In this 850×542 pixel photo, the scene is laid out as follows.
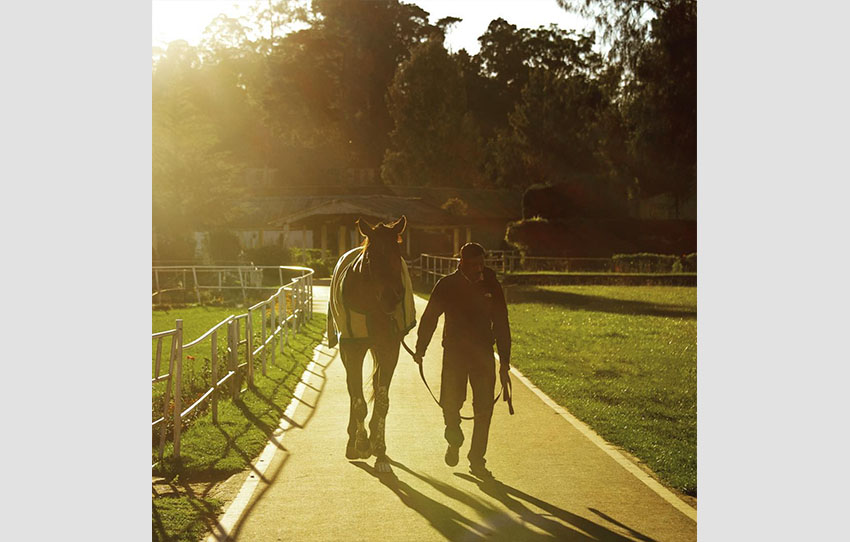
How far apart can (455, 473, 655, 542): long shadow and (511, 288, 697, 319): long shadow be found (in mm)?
17865

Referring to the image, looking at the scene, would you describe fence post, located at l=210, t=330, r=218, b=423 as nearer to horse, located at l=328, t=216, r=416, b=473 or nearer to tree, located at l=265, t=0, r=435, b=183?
horse, located at l=328, t=216, r=416, b=473

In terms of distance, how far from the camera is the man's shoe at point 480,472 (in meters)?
7.71

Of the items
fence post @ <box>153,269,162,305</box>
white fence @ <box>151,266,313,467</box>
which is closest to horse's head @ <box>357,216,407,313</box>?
white fence @ <box>151,266,313,467</box>

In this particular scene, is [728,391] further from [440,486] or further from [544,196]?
[544,196]

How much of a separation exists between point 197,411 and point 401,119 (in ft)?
15.6

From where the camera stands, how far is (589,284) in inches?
1124

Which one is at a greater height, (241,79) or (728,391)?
(241,79)

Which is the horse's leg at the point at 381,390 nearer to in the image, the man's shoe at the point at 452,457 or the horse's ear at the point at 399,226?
the man's shoe at the point at 452,457

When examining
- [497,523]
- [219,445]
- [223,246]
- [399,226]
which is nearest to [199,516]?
[497,523]

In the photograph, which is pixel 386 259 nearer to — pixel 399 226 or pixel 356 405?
pixel 399 226

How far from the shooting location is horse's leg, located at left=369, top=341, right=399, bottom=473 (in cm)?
808

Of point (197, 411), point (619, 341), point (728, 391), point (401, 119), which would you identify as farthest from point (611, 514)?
point (619, 341)

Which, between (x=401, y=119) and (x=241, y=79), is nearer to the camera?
(x=401, y=119)

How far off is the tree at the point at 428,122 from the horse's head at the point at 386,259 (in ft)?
13.8
